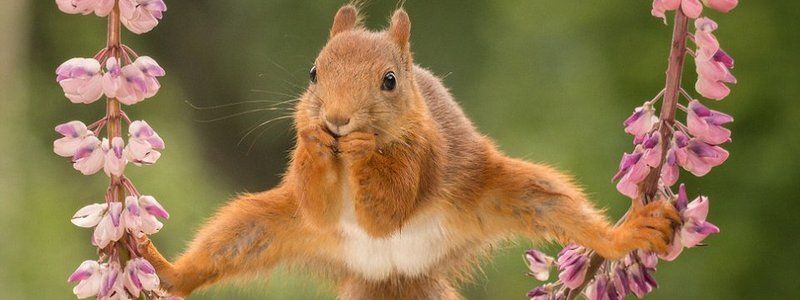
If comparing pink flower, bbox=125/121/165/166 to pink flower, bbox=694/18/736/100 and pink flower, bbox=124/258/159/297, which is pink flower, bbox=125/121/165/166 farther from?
pink flower, bbox=694/18/736/100

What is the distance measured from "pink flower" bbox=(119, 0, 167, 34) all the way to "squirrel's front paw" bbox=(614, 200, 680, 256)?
12.4 inches

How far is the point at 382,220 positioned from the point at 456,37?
0.59 m

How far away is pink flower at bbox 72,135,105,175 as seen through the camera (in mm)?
630

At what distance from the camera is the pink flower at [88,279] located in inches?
25.8

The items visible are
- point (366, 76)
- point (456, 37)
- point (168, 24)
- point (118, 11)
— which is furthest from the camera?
point (168, 24)

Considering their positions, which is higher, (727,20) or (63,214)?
(727,20)

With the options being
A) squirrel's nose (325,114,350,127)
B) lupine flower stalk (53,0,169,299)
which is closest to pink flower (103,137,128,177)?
lupine flower stalk (53,0,169,299)

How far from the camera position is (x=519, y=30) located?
1.46 m

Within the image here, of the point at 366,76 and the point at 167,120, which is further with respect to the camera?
the point at 167,120

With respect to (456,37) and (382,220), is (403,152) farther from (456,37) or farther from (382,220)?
(456,37)

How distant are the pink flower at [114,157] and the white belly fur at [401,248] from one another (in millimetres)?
296

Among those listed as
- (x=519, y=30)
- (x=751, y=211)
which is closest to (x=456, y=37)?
(x=519, y=30)

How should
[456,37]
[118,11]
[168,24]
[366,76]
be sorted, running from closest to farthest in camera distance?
[118,11]
[366,76]
[456,37]
[168,24]

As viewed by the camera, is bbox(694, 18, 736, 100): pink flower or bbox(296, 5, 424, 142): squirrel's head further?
bbox(296, 5, 424, 142): squirrel's head
